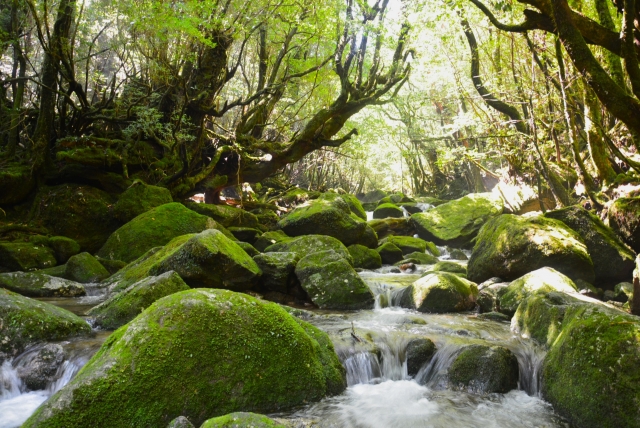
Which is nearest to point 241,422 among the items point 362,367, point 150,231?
point 362,367

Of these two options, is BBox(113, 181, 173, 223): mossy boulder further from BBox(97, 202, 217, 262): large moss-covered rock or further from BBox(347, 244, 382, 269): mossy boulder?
BBox(347, 244, 382, 269): mossy boulder

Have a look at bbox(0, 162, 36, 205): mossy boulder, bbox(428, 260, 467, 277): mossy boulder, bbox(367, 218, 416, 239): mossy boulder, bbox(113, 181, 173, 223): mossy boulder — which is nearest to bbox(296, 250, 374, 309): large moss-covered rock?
bbox(428, 260, 467, 277): mossy boulder

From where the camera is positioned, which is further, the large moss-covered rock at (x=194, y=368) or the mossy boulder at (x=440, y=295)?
the mossy boulder at (x=440, y=295)

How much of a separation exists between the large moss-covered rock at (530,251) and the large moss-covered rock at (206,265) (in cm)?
502

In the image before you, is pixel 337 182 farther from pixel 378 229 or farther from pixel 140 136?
pixel 140 136

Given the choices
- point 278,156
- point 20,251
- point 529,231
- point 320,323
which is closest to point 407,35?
point 278,156

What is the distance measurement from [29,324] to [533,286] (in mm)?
7252

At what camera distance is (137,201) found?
11.6 m

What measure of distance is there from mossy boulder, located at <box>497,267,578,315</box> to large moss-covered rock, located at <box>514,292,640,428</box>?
7.67 ft

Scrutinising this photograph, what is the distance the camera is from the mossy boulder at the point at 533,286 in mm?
6949

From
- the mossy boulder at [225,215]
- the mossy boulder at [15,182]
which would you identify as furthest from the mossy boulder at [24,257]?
the mossy boulder at [225,215]

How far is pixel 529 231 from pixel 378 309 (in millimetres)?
3516

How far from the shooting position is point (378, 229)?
18.5 m

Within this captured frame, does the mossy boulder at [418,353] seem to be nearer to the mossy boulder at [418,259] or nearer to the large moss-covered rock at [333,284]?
the large moss-covered rock at [333,284]
